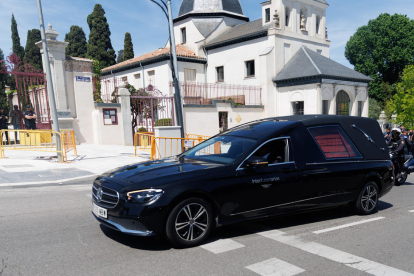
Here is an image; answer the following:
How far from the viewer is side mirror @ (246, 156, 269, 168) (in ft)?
15.2

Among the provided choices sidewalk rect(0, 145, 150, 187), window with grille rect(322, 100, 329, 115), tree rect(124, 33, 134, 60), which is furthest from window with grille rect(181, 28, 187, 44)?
sidewalk rect(0, 145, 150, 187)

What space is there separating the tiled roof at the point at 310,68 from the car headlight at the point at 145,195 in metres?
25.0

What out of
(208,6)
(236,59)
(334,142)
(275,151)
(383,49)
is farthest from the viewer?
(383,49)

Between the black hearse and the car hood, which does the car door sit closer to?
the black hearse

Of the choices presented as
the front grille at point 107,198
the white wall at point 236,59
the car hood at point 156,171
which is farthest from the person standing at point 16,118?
the white wall at point 236,59

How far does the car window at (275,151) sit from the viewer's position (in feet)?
16.2

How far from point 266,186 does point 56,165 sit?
881 cm

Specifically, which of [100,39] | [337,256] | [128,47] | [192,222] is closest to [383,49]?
[128,47]

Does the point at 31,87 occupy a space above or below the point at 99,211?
above

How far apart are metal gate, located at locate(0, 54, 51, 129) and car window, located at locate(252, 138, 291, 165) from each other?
1312 cm

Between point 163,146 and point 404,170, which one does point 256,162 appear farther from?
point 163,146

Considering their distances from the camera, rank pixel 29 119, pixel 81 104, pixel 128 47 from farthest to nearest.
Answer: pixel 128 47
pixel 81 104
pixel 29 119

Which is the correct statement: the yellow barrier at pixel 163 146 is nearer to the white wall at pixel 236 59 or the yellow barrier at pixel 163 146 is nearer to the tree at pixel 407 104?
the white wall at pixel 236 59

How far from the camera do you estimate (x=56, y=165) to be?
11.2m
